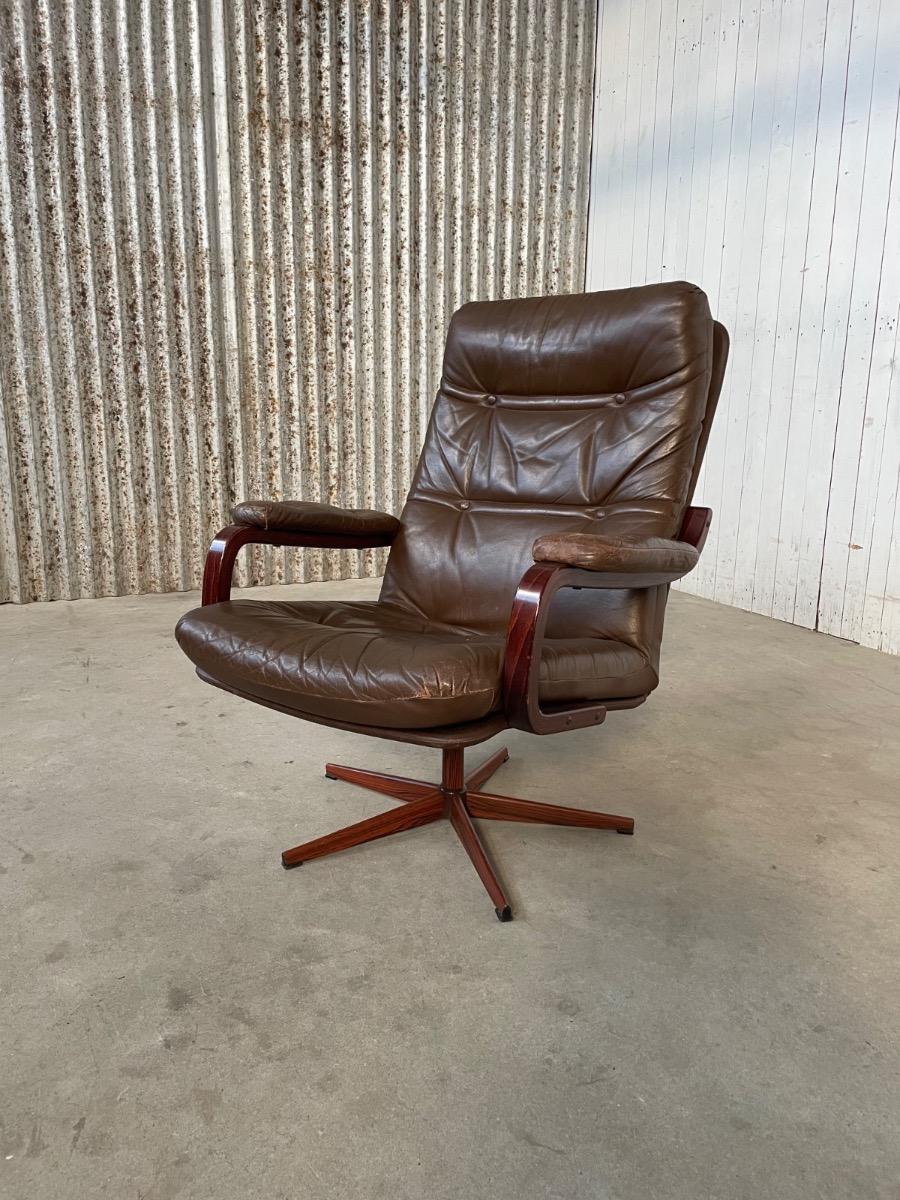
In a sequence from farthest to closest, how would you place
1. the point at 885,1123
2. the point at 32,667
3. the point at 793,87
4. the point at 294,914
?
1. the point at 793,87
2. the point at 32,667
3. the point at 294,914
4. the point at 885,1123

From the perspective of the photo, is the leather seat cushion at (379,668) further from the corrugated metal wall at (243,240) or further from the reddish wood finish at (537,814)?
the corrugated metal wall at (243,240)

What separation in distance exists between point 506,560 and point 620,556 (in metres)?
0.53

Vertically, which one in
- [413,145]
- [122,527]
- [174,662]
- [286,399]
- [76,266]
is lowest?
[174,662]

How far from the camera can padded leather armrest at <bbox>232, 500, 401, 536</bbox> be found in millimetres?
1690

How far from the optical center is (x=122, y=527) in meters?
3.60

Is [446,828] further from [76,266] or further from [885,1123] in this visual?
[76,266]

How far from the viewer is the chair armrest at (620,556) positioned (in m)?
1.29

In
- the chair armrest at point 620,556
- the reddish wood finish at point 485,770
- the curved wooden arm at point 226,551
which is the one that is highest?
the chair armrest at point 620,556

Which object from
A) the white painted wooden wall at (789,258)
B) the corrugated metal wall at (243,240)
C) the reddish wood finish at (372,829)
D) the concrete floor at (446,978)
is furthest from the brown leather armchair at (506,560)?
the corrugated metal wall at (243,240)

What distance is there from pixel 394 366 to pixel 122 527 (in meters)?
1.39

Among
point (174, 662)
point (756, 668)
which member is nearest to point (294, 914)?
point (174, 662)

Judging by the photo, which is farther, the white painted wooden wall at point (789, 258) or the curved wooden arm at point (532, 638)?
the white painted wooden wall at point (789, 258)

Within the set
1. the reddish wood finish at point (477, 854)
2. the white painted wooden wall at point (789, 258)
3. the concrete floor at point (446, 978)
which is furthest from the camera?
the white painted wooden wall at point (789, 258)

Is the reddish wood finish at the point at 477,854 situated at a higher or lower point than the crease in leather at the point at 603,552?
lower
